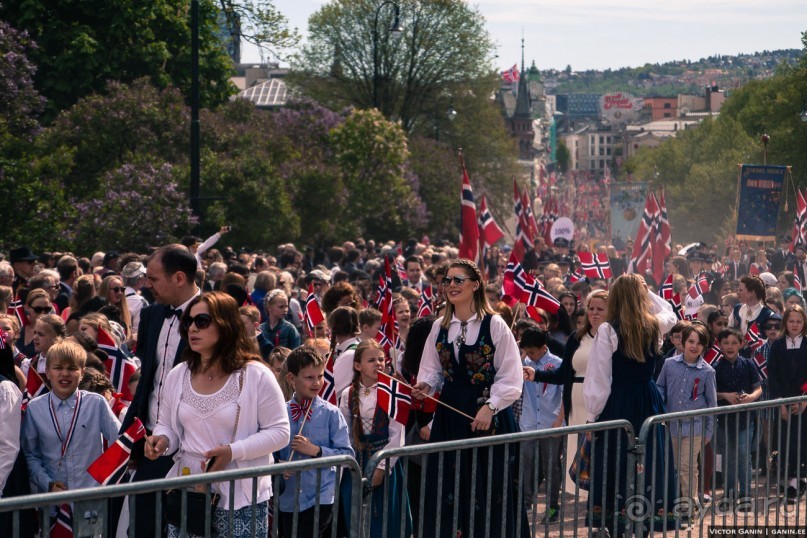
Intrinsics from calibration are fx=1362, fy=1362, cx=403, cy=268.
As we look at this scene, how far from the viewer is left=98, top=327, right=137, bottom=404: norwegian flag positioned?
8609 mm

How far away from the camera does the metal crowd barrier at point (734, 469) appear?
6.80 metres

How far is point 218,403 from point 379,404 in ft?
6.86

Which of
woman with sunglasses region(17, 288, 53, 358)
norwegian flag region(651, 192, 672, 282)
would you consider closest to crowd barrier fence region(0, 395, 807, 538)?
woman with sunglasses region(17, 288, 53, 358)

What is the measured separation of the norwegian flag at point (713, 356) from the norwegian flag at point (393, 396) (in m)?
4.06

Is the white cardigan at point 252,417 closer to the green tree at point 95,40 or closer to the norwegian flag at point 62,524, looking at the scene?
the norwegian flag at point 62,524

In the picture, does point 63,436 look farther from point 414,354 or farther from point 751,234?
point 751,234

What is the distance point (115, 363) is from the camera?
866 centimetres

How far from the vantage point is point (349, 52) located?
56844 millimetres

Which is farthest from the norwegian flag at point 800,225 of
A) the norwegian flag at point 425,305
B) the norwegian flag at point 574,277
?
the norwegian flag at point 425,305

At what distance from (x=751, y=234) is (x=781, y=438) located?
18.7 m

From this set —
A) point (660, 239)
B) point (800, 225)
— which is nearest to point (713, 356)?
point (660, 239)

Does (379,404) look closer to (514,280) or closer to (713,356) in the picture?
(713,356)

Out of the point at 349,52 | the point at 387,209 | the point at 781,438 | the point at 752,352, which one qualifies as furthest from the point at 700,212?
the point at 781,438

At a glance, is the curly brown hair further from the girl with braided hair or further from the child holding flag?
the girl with braided hair
